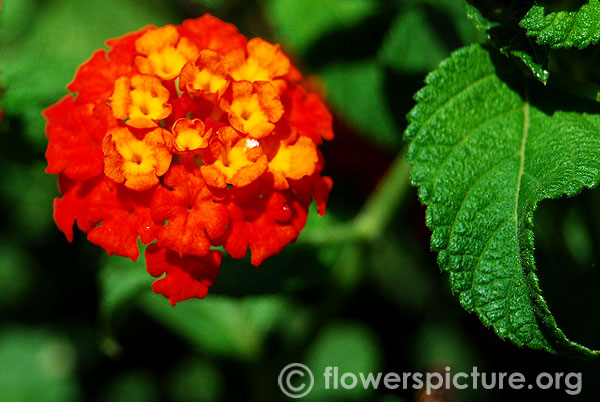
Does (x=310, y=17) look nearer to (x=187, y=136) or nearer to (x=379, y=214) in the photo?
(x=379, y=214)

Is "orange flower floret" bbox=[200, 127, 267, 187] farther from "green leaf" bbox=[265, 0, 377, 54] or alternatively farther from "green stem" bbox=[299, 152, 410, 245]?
"green leaf" bbox=[265, 0, 377, 54]

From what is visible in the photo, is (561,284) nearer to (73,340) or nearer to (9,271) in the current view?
(73,340)

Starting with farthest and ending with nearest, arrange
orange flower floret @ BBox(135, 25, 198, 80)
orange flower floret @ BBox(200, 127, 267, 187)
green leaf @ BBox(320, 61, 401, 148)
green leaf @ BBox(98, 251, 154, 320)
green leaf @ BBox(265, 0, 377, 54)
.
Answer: green leaf @ BBox(265, 0, 377, 54)
green leaf @ BBox(320, 61, 401, 148)
green leaf @ BBox(98, 251, 154, 320)
orange flower floret @ BBox(135, 25, 198, 80)
orange flower floret @ BBox(200, 127, 267, 187)

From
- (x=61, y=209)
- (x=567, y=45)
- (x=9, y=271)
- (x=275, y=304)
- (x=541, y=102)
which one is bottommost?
(x=9, y=271)

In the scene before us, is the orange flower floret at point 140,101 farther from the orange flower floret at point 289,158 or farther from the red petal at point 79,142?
the orange flower floret at point 289,158

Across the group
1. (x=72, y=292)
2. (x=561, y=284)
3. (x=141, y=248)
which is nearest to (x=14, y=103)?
(x=141, y=248)

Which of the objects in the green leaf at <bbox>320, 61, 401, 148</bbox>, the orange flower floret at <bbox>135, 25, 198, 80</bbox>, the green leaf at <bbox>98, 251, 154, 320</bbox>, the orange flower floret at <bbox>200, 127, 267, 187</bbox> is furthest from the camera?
the green leaf at <bbox>320, 61, 401, 148</bbox>

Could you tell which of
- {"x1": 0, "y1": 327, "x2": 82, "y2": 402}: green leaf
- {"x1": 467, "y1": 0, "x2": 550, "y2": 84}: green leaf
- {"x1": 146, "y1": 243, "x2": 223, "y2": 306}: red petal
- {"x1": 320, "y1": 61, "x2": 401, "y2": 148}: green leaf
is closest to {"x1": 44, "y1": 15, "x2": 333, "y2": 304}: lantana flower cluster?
{"x1": 146, "y1": 243, "x2": 223, "y2": 306}: red petal
